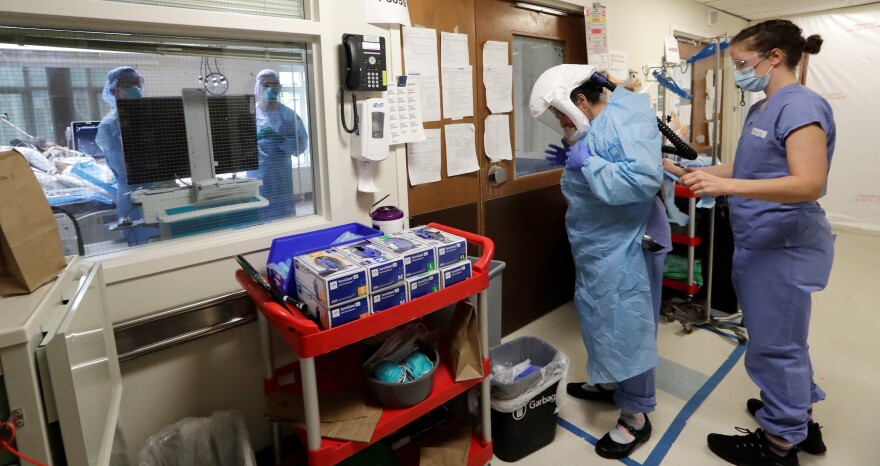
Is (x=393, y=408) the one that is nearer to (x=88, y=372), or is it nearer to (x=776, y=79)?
(x=88, y=372)

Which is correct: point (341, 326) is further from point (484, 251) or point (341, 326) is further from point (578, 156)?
point (578, 156)

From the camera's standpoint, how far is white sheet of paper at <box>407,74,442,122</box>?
2.17 metres

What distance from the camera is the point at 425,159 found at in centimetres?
224

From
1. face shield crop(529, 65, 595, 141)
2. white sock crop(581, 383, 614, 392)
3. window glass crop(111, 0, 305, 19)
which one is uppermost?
window glass crop(111, 0, 305, 19)

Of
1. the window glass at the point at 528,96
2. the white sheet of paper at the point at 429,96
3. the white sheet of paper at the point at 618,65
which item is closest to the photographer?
the white sheet of paper at the point at 429,96

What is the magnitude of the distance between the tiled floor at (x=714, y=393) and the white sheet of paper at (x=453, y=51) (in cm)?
156

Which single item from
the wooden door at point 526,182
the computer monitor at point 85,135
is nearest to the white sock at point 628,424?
the wooden door at point 526,182

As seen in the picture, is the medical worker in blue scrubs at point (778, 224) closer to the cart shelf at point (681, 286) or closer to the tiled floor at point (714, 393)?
the tiled floor at point (714, 393)

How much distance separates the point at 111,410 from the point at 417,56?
65.8 inches

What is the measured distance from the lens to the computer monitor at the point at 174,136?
4.96 feet

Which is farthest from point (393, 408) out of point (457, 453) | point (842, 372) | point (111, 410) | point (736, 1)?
point (736, 1)

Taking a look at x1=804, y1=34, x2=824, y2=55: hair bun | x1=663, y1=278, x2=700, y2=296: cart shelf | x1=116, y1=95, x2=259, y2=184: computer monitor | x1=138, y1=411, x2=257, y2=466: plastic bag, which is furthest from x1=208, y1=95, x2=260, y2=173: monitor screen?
x1=663, y1=278, x2=700, y2=296: cart shelf

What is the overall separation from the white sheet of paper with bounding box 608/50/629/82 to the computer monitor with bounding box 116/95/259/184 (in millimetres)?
2335

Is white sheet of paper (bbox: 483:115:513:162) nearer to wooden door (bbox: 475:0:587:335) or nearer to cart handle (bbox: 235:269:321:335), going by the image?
wooden door (bbox: 475:0:587:335)
